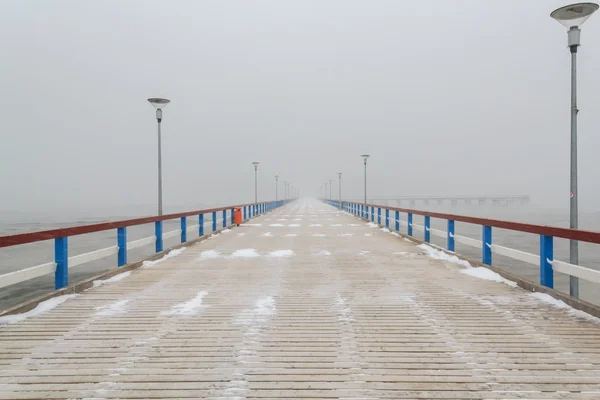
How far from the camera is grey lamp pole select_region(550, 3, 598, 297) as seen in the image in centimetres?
632

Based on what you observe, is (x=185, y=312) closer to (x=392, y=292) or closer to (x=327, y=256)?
(x=392, y=292)

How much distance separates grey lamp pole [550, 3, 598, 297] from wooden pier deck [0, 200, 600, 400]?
1.32 metres

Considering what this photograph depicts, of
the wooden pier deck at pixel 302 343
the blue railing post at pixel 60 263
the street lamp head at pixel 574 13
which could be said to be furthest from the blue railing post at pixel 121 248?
the street lamp head at pixel 574 13

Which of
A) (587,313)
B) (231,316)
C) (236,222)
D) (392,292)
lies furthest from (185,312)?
(236,222)

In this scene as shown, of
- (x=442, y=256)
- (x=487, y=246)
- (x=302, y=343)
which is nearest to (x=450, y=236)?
(x=442, y=256)

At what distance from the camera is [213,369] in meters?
3.47

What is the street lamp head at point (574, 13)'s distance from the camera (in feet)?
20.5

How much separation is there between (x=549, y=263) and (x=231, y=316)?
15.4ft

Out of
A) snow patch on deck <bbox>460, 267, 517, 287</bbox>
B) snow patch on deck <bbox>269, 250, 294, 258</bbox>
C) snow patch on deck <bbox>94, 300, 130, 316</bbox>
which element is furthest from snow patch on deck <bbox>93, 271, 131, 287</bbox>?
snow patch on deck <bbox>460, 267, 517, 287</bbox>

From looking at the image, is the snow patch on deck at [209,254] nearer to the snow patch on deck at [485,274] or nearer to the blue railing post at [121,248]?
the blue railing post at [121,248]

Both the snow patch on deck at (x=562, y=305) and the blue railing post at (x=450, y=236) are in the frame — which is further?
the blue railing post at (x=450, y=236)

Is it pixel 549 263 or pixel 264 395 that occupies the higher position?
pixel 549 263

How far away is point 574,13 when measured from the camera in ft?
21.2

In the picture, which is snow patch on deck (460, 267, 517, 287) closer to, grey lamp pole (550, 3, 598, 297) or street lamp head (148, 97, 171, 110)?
grey lamp pole (550, 3, 598, 297)
